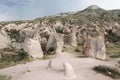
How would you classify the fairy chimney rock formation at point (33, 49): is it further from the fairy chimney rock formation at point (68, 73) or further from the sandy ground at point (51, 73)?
the fairy chimney rock formation at point (68, 73)

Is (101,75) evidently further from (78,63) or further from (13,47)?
(13,47)

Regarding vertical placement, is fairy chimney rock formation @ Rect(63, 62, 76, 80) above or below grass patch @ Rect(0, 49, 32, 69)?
above

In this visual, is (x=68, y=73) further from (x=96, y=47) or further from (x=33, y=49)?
(x=33, y=49)

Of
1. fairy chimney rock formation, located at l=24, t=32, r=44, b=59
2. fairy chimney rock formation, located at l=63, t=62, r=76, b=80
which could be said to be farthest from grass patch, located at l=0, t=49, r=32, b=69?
fairy chimney rock formation, located at l=63, t=62, r=76, b=80

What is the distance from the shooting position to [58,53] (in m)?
51.9

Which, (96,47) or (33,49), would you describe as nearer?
(96,47)

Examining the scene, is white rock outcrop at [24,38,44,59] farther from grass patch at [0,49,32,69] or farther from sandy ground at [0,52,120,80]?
sandy ground at [0,52,120,80]

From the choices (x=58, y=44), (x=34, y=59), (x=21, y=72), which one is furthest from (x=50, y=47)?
(x=21, y=72)

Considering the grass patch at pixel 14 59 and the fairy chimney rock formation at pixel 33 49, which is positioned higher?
the fairy chimney rock formation at pixel 33 49

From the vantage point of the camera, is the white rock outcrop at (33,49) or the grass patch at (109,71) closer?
the grass patch at (109,71)

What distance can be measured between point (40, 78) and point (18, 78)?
256 cm

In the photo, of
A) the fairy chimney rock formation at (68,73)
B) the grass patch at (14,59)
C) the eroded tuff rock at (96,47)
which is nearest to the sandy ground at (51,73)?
the fairy chimney rock formation at (68,73)

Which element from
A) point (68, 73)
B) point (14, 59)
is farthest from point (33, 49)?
point (68, 73)

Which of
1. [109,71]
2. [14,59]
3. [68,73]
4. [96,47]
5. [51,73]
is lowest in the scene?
[14,59]
